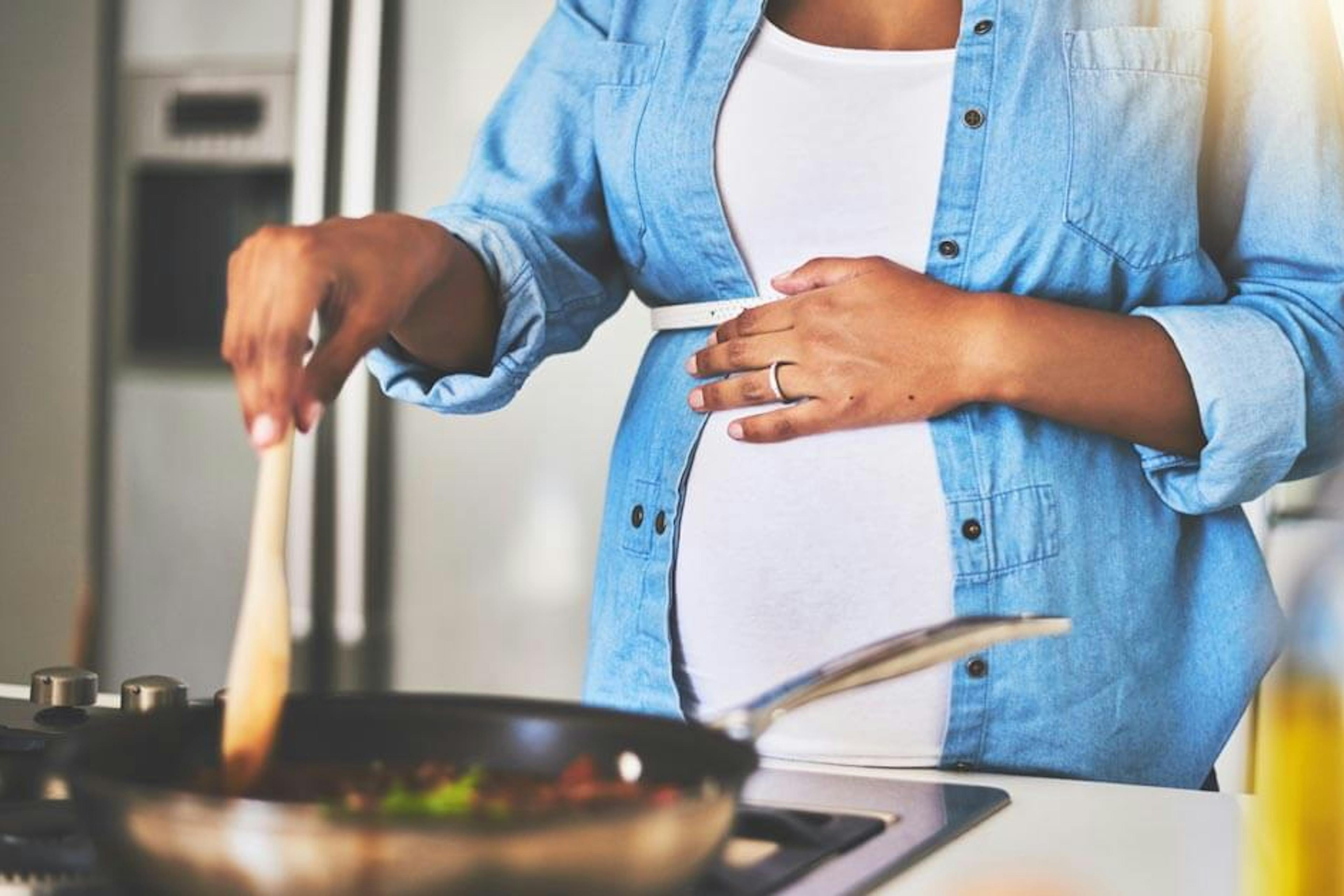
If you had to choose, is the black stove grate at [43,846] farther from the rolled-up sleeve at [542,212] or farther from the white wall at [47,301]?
the white wall at [47,301]

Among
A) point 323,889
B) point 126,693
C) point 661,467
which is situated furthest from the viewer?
point 661,467

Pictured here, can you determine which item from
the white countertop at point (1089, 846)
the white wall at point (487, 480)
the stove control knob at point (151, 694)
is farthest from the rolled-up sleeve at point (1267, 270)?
the white wall at point (487, 480)

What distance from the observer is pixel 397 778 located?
73 centimetres

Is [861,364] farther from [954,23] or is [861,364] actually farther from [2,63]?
[2,63]

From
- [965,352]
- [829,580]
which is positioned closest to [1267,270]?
[965,352]

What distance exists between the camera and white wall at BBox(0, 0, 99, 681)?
9.61 ft

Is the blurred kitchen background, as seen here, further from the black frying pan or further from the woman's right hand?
the black frying pan

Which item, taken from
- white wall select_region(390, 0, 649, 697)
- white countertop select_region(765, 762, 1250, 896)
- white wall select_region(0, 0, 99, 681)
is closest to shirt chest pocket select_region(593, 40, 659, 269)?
white countertop select_region(765, 762, 1250, 896)

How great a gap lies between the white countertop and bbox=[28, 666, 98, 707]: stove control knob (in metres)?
0.42

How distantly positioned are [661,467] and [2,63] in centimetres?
217

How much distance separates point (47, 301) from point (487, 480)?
0.87 m

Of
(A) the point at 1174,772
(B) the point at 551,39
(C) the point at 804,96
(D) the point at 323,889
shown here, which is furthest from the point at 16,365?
(D) the point at 323,889

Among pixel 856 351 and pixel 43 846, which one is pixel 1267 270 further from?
pixel 43 846

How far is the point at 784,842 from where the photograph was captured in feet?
2.57
